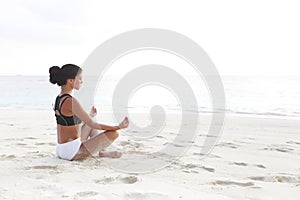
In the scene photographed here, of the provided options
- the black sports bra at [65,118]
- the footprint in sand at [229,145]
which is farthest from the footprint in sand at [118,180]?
the footprint in sand at [229,145]

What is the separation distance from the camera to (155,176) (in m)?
3.23

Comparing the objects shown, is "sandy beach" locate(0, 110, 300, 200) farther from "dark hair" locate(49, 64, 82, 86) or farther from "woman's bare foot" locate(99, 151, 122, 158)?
"dark hair" locate(49, 64, 82, 86)

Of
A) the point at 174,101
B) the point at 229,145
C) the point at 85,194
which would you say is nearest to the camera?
the point at 85,194

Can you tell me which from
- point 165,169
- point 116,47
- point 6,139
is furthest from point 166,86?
point 165,169

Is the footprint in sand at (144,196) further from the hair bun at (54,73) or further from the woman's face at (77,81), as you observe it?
the hair bun at (54,73)

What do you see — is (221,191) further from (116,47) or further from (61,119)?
(116,47)

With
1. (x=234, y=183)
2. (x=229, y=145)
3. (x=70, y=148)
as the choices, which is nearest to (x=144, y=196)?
(x=234, y=183)

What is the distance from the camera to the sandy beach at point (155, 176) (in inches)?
103

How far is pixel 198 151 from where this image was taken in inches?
185

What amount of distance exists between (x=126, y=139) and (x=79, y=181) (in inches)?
108

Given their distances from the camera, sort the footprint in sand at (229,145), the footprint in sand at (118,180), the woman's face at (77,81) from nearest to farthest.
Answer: the footprint in sand at (118,180) < the woman's face at (77,81) < the footprint in sand at (229,145)

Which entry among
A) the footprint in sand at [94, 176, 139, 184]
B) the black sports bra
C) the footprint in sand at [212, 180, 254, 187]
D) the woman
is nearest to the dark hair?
the woman

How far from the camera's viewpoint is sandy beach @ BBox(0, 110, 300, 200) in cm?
261

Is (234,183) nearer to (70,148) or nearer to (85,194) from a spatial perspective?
(85,194)
